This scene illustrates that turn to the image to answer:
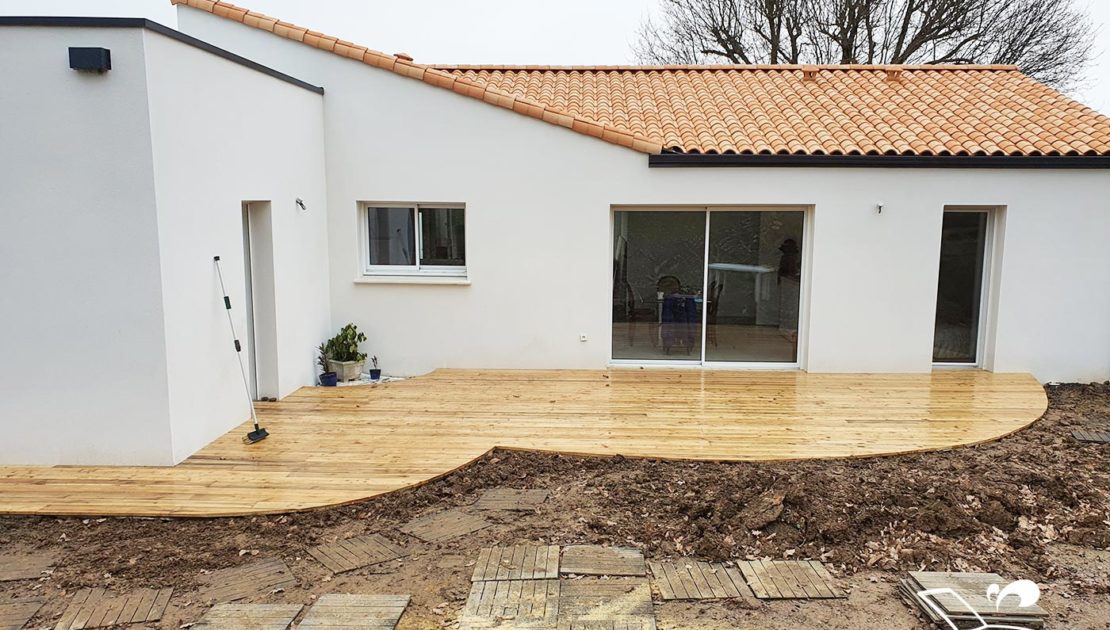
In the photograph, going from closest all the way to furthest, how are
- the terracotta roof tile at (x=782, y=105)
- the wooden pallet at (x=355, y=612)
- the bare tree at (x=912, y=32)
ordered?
the wooden pallet at (x=355, y=612), the terracotta roof tile at (x=782, y=105), the bare tree at (x=912, y=32)

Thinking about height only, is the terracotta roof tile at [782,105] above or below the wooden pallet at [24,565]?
above

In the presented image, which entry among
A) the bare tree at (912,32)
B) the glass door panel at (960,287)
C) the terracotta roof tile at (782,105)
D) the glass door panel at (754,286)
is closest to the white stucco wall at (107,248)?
the terracotta roof tile at (782,105)

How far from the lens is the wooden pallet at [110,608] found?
3.55 metres

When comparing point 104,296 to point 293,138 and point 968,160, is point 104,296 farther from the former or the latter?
point 968,160

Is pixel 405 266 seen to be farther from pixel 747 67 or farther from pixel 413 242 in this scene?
pixel 747 67

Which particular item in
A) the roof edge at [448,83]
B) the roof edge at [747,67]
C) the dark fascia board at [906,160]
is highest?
the roof edge at [747,67]

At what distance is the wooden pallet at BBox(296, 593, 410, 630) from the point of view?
3.49 metres

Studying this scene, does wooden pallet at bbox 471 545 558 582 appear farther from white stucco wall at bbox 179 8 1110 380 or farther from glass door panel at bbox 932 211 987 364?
glass door panel at bbox 932 211 987 364

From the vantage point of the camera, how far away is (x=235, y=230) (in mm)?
6469

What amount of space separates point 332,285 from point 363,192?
1173 millimetres

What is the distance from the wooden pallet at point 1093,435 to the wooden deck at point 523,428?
1.28 feet

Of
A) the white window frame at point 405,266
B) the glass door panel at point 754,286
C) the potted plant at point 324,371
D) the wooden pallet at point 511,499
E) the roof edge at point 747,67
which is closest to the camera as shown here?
the wooden pallet at point 511,499

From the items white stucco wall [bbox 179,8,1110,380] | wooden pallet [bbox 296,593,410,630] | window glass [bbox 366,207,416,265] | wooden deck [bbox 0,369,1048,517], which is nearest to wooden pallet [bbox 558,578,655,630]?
wooden pallet [bbox 296,593,410,630]

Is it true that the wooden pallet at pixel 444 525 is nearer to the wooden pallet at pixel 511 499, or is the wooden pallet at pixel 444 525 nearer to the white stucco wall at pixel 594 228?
the wooden pallet at pixel 511 499
